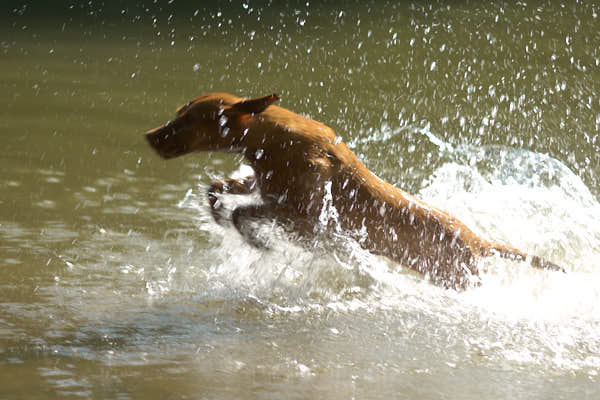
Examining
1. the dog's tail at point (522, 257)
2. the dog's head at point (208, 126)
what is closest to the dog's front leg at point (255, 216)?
the dog's head at point (208, 126)

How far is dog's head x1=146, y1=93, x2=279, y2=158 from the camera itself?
2.68 m

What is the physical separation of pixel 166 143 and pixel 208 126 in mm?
162

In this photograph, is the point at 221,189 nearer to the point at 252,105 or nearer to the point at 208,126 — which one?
the point at 208,126

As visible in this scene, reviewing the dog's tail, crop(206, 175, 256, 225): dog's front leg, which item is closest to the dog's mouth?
crop(206, 175, 256, 225): dog's front leg

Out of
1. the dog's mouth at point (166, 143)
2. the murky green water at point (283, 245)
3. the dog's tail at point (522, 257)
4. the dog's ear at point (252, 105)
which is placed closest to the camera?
the murky green water at point (283, 245)

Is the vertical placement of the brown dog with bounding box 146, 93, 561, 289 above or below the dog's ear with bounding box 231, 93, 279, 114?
below

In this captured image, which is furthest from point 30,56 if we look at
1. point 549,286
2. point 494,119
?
point 549,286

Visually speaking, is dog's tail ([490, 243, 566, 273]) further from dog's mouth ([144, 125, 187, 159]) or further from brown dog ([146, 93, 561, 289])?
dog's mouth ([144, 125, 187, 159])

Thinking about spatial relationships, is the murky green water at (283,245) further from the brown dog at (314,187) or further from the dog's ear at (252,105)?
the dog's ear at (252,105)

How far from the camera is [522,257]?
290cm

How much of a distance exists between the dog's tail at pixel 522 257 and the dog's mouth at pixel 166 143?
1.11 m

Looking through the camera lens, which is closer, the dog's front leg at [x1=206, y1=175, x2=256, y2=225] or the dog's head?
the dog's head

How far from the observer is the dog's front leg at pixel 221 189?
291 cm

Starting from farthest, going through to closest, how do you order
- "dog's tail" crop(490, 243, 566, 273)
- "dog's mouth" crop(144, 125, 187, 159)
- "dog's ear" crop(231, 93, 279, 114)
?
1. "dog's tail" crop(490, 243, 566, 273)
2. "dog's mouth" crop(144, 125, 187, 159)
3. "dog's ear" crop(231, 93, 279, 114)
